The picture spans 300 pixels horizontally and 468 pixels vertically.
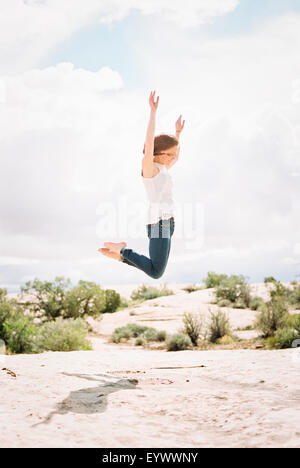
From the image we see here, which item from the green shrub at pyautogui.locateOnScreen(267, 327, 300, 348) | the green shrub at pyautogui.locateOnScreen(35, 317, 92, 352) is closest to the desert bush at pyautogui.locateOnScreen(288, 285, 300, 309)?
the green shrub at pyautogui.locateOnScreen(267, 327, 300, 348)

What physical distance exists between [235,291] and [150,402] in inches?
809

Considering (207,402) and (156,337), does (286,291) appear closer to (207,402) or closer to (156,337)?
(156,337)

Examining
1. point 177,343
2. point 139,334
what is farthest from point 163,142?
point 139,334

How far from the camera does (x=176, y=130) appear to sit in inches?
249

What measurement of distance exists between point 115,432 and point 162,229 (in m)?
2.39

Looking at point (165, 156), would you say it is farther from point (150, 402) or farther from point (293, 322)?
point (293, 322)

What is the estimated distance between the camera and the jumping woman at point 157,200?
5250 millimetres

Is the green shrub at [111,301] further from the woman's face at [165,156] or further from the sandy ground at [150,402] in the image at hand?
the woman's face at [165,156]

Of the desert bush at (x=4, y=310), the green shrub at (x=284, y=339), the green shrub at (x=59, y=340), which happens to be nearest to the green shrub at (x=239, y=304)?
the green shrub at (x=284, y=339)

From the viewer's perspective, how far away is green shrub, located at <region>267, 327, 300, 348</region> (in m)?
12.0

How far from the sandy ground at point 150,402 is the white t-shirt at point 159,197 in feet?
6.69

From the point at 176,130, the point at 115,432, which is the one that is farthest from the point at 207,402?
the point at 176,130

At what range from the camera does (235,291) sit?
977 inches

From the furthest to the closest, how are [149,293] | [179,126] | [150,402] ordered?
[149,293]
[179,126]
[150,402]
